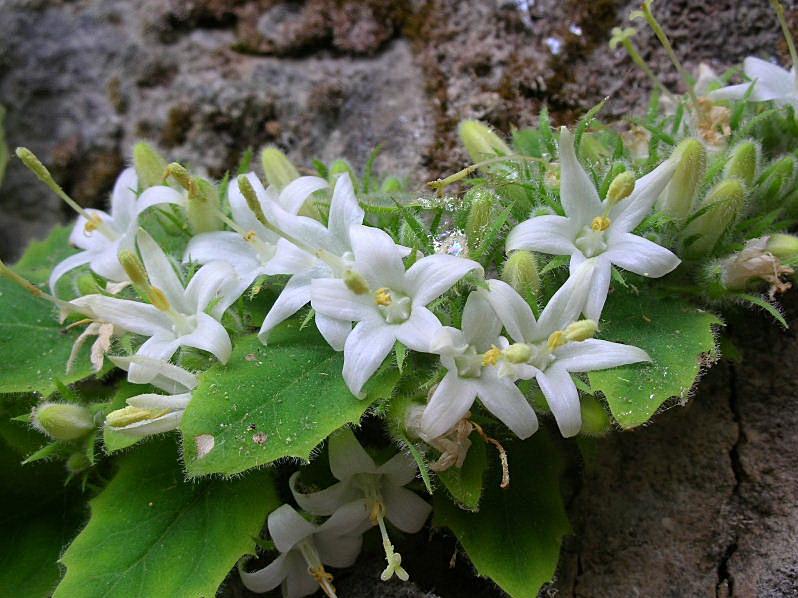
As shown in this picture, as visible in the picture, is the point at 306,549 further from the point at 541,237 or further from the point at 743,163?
the point at 743,163

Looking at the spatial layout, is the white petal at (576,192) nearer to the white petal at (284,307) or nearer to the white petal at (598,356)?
the white petal at (598,356)

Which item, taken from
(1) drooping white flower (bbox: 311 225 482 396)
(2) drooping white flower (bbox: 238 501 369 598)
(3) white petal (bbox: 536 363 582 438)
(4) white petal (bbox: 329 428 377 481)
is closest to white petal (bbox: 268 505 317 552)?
(2) drooping white flower (bbox: 238 501 369 598)

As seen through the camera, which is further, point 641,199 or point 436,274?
point 641,199

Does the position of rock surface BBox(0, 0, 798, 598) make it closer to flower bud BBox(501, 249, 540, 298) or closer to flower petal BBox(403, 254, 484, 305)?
flower bud BBox(501, 249, 540, 298)

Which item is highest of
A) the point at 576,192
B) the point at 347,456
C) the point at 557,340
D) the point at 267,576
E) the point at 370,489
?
the point at 576,192

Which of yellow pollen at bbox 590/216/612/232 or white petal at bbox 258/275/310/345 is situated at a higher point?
yellow pollen at bbox 590/216/612/232

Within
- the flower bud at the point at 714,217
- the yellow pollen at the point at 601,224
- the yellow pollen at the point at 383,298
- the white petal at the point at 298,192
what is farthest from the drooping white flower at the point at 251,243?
the flower bud at the point at 714,217

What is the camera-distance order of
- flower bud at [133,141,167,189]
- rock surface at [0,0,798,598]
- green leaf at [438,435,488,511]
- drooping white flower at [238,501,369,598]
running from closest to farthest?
green leaf at [438,435,488,511], drooping white flower at [238,501,369,598], rock surface at [0,0,798,598], flower bud at [133,141,167,189]

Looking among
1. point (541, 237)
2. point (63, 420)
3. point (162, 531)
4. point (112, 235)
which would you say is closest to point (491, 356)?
point (541, 237)
